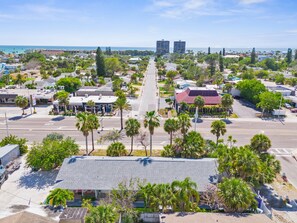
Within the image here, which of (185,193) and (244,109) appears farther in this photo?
(244,109)

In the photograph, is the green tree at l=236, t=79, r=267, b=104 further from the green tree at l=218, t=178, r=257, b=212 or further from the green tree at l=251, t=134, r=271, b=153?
the green tree at l=218, t=178, r=257, b=212

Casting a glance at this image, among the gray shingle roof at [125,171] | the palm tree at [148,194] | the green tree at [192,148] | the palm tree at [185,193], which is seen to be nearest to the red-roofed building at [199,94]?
the green tree at [192,148]

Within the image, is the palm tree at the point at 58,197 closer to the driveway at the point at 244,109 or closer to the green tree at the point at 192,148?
the green tree at the point at 192,148

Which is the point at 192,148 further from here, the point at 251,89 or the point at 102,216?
the point at 251,89

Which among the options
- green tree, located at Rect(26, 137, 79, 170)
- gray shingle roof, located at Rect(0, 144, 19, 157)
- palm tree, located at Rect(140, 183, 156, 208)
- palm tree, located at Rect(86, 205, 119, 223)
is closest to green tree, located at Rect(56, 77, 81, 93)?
gray shingle roof, located at Rect(0, 144, 19, 157)

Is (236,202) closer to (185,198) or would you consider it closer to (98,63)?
(185,198)

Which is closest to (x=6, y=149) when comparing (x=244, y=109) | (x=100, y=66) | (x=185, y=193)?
(x=185, y=193)

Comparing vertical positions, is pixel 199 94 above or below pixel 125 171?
above
